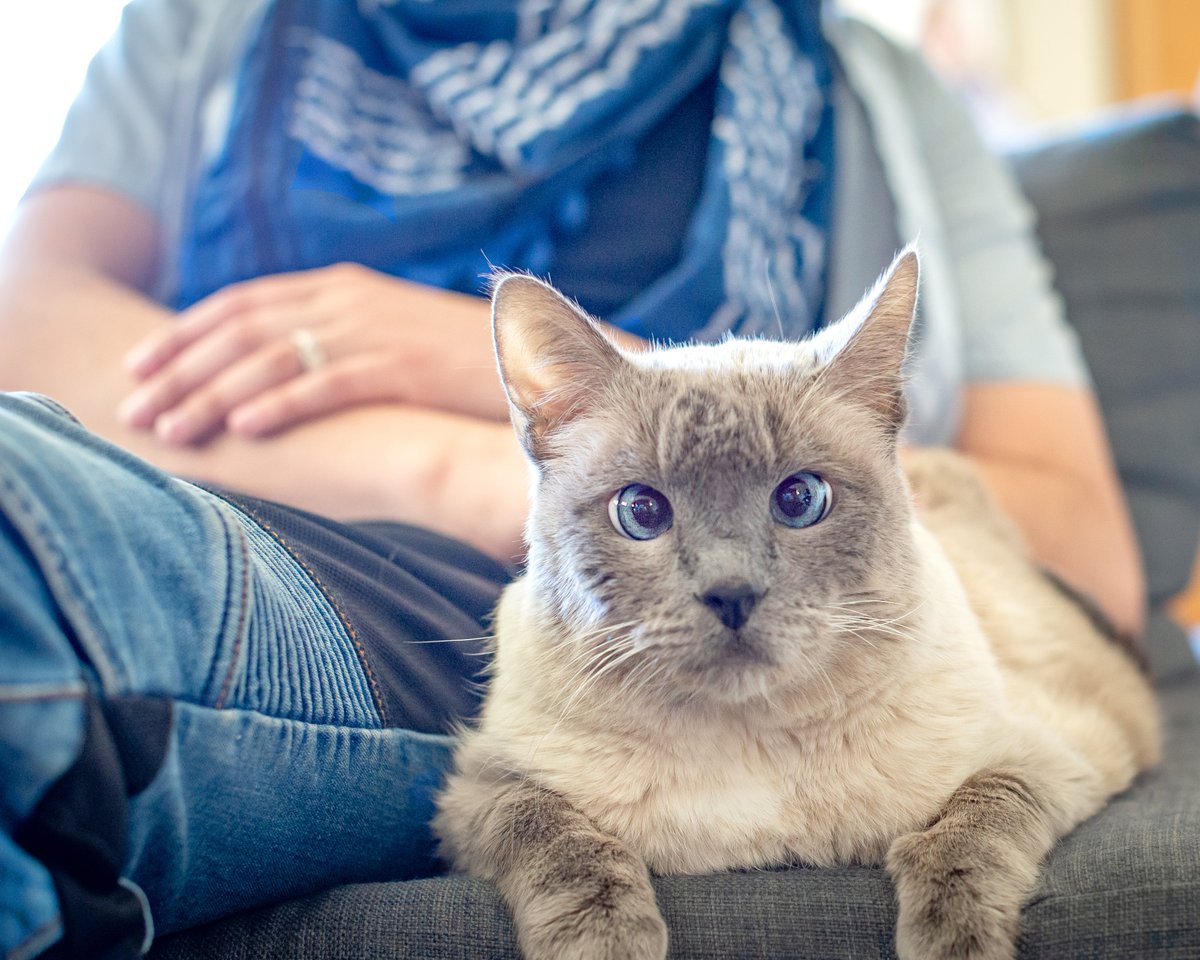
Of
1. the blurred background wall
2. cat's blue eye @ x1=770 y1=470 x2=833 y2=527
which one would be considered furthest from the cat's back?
the blurred background wall

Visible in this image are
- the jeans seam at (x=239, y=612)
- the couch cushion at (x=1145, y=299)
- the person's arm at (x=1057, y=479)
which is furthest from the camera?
the couch cushion at (x=1145, y=299)

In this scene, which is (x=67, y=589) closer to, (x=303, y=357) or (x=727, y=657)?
(x=727, y=657)

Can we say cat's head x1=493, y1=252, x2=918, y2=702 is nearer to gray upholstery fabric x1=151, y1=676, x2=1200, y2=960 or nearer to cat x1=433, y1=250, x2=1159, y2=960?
cat x1=433, y1=250, x2=1159, y2=960

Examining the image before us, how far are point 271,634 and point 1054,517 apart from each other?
4.27ft

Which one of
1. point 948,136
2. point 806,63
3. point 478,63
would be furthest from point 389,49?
point 948,136

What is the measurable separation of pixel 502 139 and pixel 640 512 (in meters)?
0.81

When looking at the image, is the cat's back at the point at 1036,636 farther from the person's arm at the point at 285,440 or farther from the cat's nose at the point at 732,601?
the person's arm at the point at 285,440

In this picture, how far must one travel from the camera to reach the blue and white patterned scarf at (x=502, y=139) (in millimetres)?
1354

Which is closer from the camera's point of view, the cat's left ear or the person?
the person

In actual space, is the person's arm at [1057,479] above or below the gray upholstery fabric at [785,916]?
above

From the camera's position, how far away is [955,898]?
778 mm

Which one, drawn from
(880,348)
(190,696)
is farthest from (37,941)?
(880,348)

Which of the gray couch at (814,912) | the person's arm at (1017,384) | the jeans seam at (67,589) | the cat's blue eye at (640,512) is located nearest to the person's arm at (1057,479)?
the person's arm at (1017,384)

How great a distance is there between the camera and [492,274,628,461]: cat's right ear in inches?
35.8
